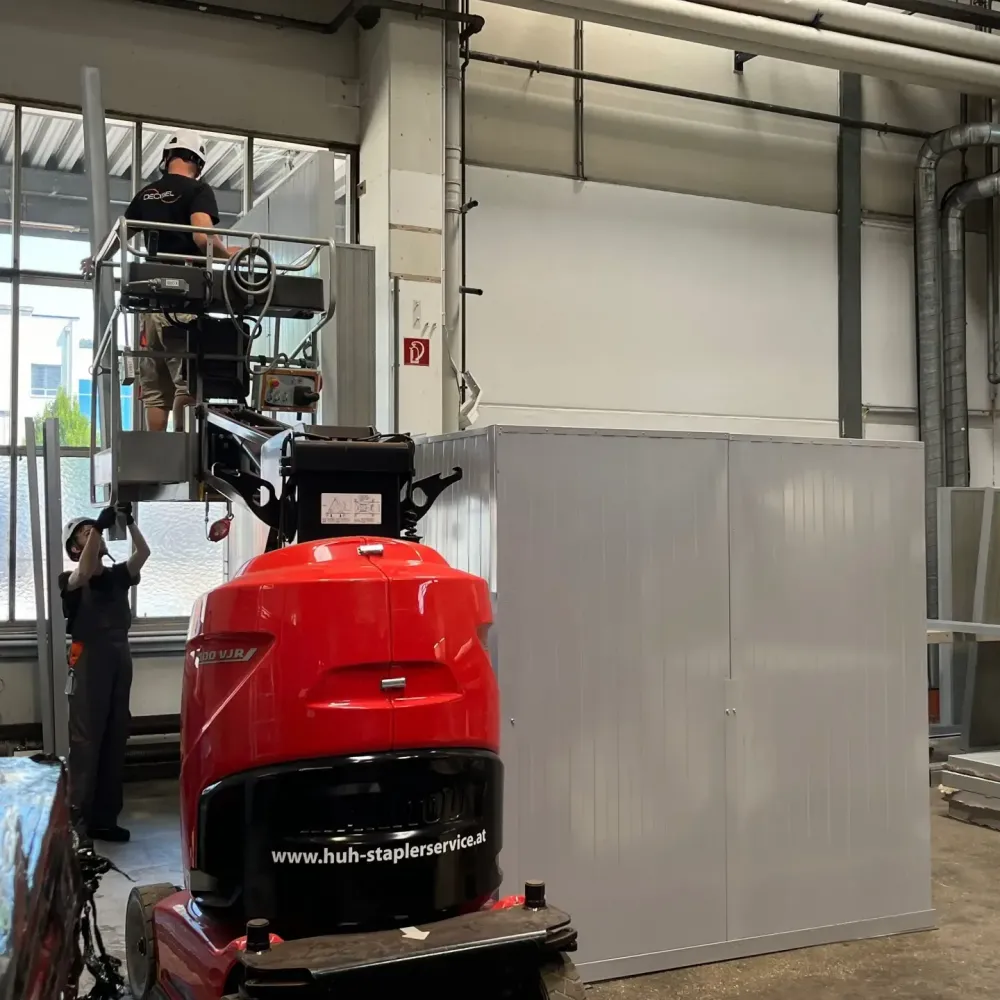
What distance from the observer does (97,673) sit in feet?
19.1

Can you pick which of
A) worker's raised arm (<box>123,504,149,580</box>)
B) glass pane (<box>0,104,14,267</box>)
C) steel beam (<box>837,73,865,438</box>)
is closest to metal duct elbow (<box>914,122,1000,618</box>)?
steel beam (<box>837,73,865,438</box>)

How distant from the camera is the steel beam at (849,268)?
31.4 feet

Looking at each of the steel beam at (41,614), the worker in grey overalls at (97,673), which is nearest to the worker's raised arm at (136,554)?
the worker in grey overalls at (97,673)

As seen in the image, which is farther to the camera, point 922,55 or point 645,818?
point 922,55

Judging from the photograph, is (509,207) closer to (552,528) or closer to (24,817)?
(552,528)

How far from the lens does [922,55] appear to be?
330 inches

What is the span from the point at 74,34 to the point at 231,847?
6.42 meters

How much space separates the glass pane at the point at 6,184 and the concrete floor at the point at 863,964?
13.6ft

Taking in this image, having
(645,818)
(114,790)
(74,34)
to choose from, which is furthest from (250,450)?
(74,34)

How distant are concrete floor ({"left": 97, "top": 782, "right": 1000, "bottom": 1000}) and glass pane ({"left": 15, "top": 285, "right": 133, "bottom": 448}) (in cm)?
321

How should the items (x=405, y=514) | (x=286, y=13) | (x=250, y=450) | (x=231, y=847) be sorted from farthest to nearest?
(x=286, y=13), (x=250, y=450), (x=405, y=514), (x=231, y=847)

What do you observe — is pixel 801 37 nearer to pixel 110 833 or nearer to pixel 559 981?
pixel 110 833

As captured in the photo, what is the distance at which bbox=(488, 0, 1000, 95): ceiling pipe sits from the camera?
7.54m

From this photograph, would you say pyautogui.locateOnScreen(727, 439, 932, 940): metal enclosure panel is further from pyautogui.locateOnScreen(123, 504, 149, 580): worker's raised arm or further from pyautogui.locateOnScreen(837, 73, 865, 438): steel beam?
→ pyautogui.locateOnScreen(837, 73, 865, 438): steel beam
